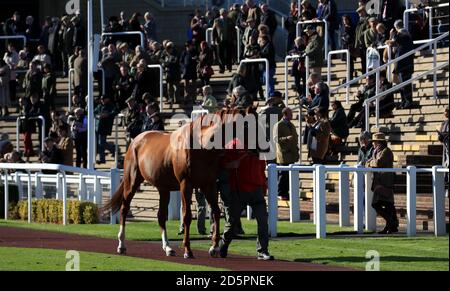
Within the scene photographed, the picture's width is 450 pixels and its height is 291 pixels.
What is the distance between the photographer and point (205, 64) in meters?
31.8

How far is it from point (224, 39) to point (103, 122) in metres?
3.58

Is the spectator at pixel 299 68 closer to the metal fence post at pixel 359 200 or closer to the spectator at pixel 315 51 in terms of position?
the spectator at pixel 315 51

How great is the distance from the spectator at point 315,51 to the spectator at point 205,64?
2922mm

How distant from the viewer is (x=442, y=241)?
1962 cm

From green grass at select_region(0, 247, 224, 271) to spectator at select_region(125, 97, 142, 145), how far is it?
11.0 metres

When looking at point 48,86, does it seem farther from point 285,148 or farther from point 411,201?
point 411,201

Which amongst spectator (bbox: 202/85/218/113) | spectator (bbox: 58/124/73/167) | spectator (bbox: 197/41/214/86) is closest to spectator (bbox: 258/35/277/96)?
spectator (bbox: 197/41/214/86)

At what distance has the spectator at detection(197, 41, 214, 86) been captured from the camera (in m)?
31.5

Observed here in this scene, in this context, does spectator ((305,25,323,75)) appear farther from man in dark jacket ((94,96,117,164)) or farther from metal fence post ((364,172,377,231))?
metal fence post ((364,172,377,231))

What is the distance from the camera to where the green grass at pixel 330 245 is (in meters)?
16.8

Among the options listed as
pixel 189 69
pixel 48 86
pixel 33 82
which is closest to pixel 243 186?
pixel 189 69

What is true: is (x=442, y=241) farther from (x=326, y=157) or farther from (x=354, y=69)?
(x=354, y=69)

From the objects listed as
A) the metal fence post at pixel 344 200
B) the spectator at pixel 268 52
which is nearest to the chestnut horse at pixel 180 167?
the metal fence post at pixel 344 200
